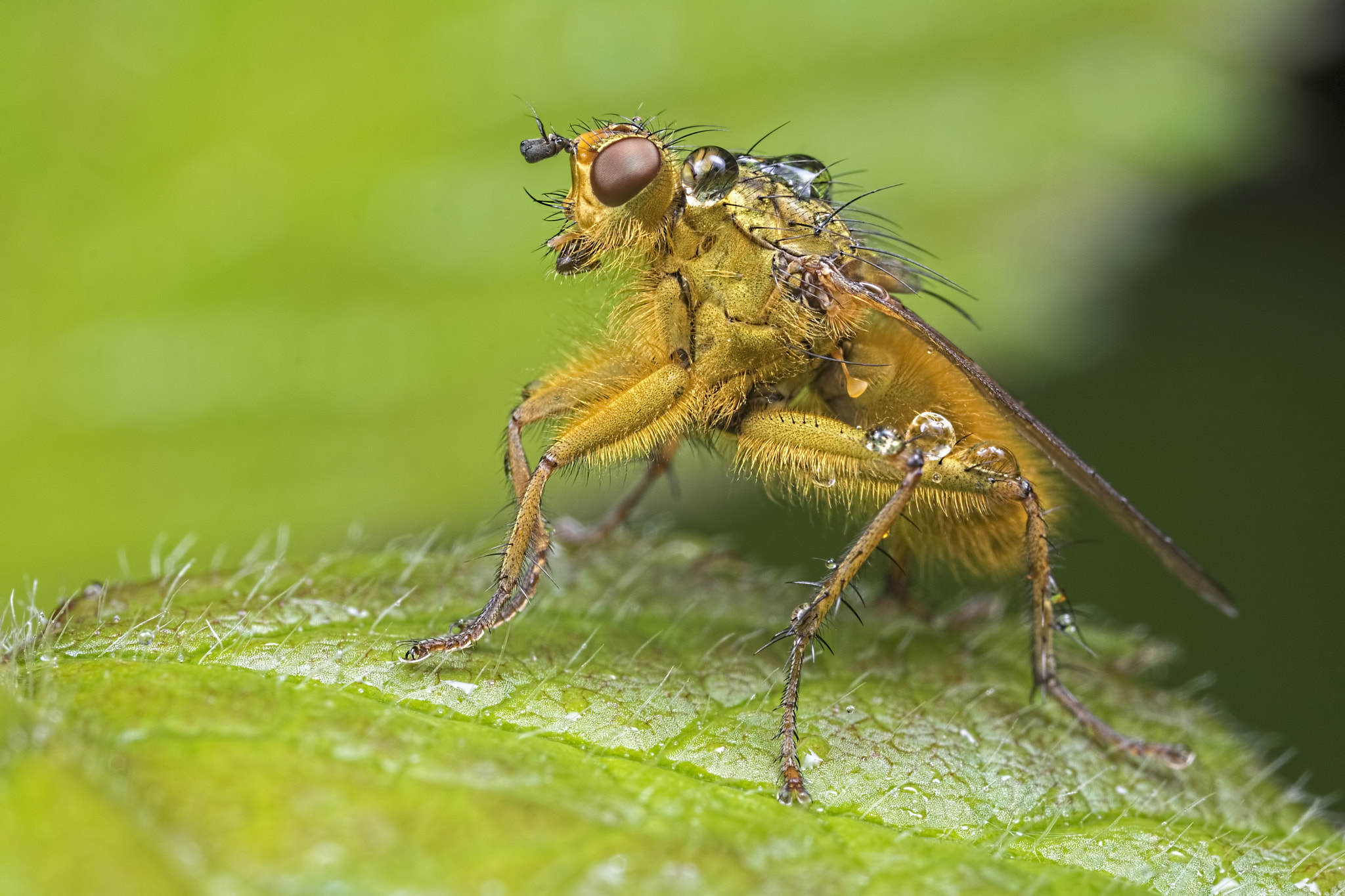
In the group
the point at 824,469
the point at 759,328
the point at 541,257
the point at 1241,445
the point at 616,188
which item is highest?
the point at 616,188

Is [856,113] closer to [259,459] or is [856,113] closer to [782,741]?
[259,459]

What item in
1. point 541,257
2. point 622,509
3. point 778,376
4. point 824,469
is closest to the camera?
point 824,469

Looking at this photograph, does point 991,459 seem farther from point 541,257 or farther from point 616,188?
point 541,257

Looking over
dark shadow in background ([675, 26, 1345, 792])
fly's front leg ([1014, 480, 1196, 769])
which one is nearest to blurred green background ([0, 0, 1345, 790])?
dark shadow in background ([675, 26, 1345, 792])

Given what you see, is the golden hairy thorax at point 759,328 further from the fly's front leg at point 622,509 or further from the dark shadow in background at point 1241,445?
the dark shadow in background at point 1241,445

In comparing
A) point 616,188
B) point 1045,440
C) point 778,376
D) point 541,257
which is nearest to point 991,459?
point 1045,440

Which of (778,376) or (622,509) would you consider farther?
(622,509)

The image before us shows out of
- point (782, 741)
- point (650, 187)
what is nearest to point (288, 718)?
point (782, 741)
